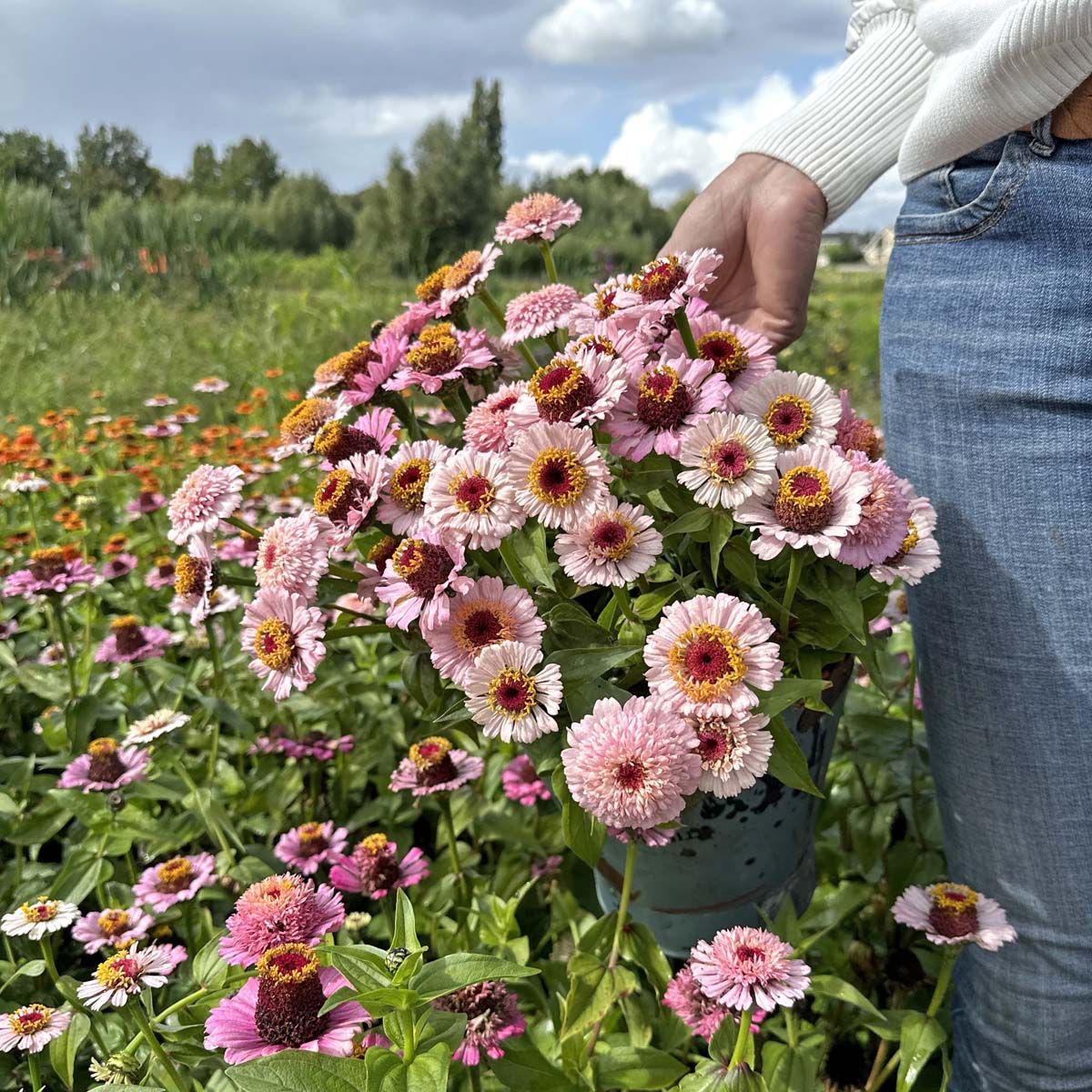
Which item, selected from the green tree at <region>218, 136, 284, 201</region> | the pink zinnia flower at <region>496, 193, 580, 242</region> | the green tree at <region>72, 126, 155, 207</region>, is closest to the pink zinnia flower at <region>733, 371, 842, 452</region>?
the pink zinnia flower at <region>496, 193, 580, 242</region>

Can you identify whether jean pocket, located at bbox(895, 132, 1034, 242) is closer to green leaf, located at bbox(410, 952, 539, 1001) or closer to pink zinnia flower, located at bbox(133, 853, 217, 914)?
green leaf, located at bbox(410, 952, 539, 1001)

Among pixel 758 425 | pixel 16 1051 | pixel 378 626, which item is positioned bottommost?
pixel 16 1051

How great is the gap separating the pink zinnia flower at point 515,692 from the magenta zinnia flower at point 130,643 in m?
0.84

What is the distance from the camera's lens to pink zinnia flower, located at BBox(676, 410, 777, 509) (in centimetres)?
76

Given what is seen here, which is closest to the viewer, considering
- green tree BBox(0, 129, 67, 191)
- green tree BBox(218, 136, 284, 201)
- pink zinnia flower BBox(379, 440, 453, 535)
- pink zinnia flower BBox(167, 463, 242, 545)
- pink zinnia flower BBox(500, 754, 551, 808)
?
pink zinnia flower BBox(379, 440, 453, 535)

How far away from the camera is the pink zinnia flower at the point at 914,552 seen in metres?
0.79

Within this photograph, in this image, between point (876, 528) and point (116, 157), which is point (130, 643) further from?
point (116, 157)

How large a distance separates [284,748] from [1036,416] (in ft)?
3.66

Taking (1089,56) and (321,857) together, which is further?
(321,857)

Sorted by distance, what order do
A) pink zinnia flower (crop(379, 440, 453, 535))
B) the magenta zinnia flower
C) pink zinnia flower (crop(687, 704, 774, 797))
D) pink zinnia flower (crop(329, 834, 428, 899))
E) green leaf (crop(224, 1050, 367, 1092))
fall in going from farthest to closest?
1. the magenta zinnia flower
2. pink zinnia flower (crop(329, 834, 428, 899))
3. pink zinnia flower (crop(379, 440, 453, 535))
4. pink zinnia flower (crop(687, 704, 774, 797))
5. green leaf (crop(224, 1050, 367, 1092))

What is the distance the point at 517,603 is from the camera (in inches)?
31.1

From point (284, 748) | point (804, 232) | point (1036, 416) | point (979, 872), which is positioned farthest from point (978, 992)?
point (284, 748)

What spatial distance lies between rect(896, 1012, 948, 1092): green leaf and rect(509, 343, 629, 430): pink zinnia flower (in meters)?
0.68

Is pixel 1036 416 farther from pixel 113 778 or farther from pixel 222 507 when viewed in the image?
pixel 113 778
